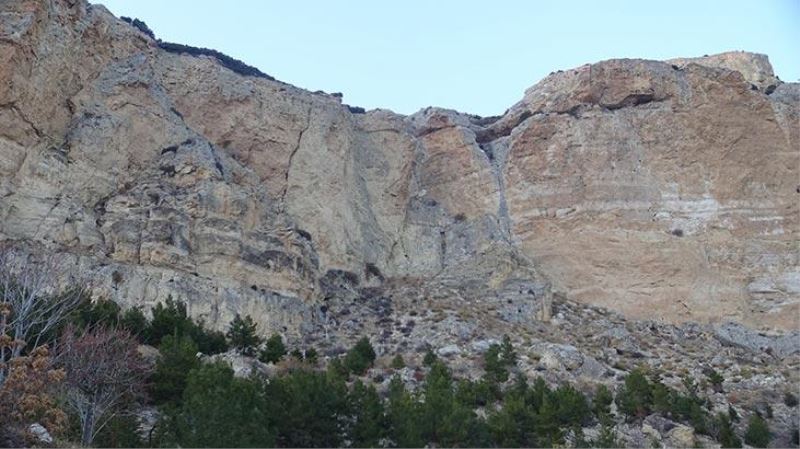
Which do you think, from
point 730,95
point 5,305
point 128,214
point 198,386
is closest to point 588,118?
point 730,95

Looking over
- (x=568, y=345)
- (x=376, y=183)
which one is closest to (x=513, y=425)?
(x=568, y=345)

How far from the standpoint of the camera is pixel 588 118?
Answer: 42.7 m

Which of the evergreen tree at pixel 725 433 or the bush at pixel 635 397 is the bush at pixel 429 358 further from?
the evergreen tree at pixel 725 433

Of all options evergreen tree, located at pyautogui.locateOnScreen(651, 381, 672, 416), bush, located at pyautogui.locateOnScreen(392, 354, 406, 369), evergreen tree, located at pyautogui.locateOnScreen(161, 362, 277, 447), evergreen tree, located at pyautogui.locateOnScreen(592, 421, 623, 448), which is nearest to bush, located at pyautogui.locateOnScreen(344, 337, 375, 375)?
bush, located at pyautogui.locateOnScreen(392, 354, 406, 369)

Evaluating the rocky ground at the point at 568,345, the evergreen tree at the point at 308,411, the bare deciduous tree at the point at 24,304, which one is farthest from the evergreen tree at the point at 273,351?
the evergreen tree at the point at 308,411

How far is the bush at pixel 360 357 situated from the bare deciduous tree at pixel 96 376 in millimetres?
8098

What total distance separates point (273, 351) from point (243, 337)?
3.54ft

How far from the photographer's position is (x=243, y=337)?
95.0 ft

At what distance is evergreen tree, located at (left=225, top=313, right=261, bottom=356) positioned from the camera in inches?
1131

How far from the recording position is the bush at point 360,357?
27.8 meters

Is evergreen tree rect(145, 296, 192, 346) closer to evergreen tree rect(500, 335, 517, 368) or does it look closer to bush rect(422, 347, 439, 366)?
bush rect(422, 347, 439, 366)

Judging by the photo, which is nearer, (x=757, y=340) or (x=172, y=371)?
(x=172, y=371)

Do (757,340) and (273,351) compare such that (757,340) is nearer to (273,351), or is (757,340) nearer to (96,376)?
(273,351)

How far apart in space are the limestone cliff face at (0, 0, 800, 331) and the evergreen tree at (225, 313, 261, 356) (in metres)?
1.70
